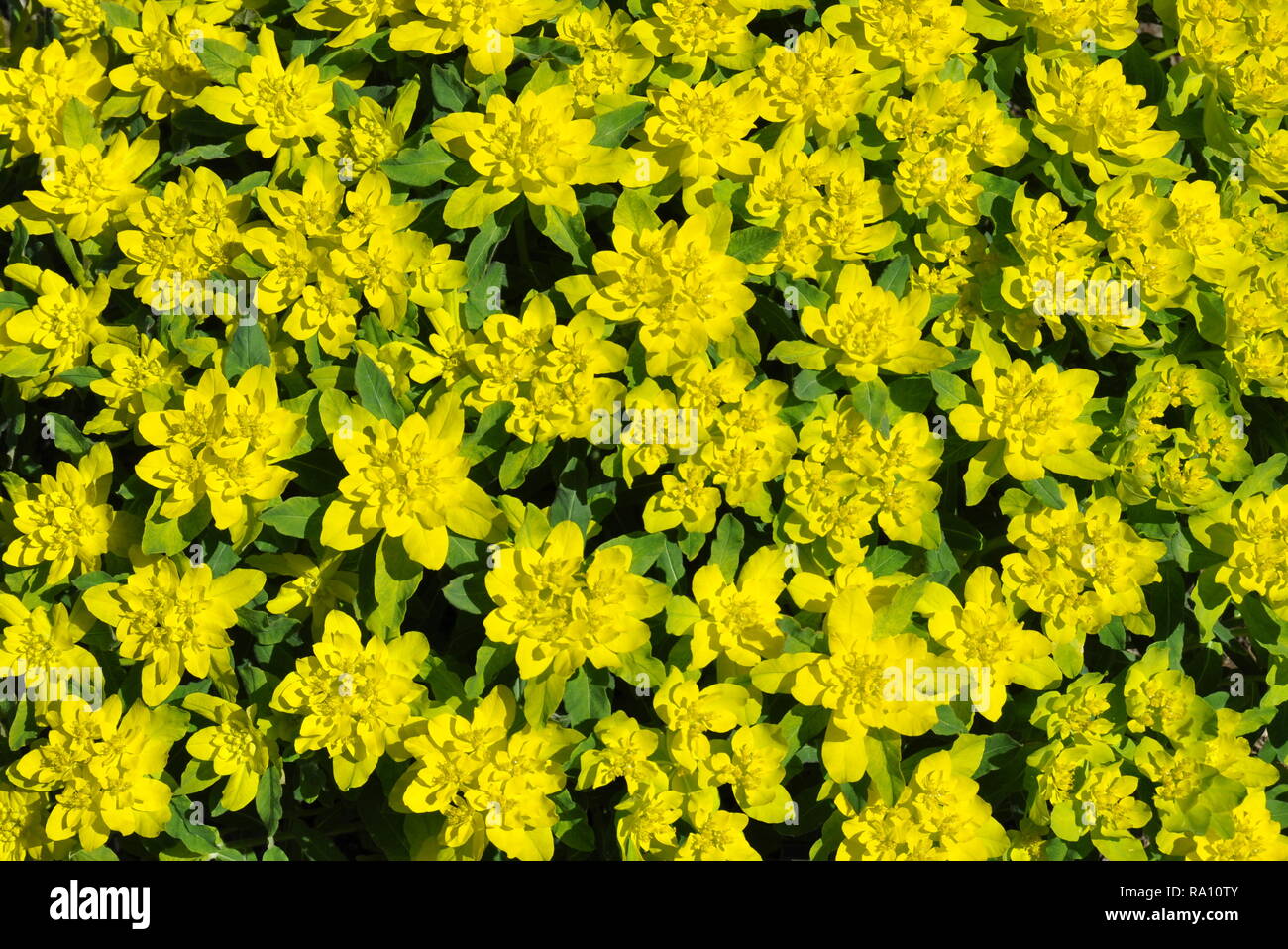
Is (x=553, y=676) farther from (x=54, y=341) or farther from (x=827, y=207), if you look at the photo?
(x=54, y=341)

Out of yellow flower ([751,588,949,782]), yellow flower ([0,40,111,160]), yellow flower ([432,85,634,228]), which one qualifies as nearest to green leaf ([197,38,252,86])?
yellow flower ([0,40,111,160])

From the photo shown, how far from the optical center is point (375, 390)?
103 inches

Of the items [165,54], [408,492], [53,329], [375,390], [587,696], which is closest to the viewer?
[408,492]

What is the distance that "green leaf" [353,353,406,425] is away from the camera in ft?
8.52

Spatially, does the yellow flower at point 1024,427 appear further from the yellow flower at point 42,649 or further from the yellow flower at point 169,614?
the yellow flower at point 42,649

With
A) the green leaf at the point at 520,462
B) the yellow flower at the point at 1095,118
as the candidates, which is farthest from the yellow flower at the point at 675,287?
the yellow flower at the point at 1095,118

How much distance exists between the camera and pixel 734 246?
276 centimetres

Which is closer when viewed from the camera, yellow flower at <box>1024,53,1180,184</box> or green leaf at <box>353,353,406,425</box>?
green leaf at <box>353,353,406,425</box>

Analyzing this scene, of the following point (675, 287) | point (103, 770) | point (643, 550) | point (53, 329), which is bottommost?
point (103, 770)

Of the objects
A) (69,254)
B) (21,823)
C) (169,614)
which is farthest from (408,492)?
(21,823)

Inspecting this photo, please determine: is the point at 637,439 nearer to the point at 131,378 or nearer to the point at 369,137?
the point at 369,137

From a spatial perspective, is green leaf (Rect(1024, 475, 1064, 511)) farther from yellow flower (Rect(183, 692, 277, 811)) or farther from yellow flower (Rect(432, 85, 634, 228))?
yellow flower (Rect(183, 692, 277, 811))

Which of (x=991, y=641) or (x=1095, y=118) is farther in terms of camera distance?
(x=1095, y=118)

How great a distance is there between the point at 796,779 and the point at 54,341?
243 centimetres
